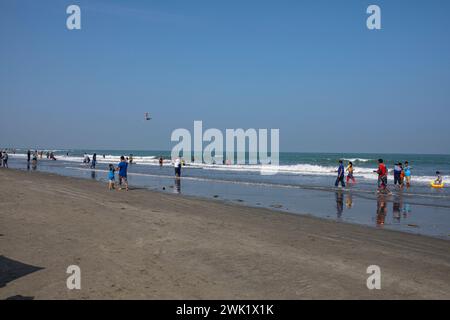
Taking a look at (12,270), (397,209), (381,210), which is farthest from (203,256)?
(397,209)

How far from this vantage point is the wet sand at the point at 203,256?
18.4ft

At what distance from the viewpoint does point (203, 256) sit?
733cm

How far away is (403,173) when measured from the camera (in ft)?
91.6

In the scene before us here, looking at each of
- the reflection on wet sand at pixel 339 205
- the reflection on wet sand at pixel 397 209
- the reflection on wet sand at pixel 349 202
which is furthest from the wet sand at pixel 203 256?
the reflection on wet sand at pixel 349 202

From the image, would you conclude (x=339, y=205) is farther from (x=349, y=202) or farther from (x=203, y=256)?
(x=203, y=256)

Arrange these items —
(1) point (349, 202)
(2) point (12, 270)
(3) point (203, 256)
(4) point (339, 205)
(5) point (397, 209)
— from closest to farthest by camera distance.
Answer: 1. (2) point (12, 270)
2. (3) point (203, 256)
3. (5) point (397, 209)
4. (4) point (339, 205)
5. (1) point (349, 202)

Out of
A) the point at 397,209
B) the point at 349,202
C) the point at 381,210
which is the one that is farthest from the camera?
the point at 349,202

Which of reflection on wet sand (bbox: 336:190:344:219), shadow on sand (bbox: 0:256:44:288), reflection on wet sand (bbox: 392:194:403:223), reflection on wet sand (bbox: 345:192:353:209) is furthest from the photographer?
reflection on wet sand (bbox: 345:192:353:209)

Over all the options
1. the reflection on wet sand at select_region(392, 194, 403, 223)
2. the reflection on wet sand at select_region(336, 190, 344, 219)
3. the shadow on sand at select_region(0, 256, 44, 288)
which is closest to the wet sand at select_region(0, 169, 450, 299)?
the shadow on sand at select_region(0, 256, 44, 288)

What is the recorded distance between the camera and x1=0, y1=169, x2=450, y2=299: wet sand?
5602 millimetres

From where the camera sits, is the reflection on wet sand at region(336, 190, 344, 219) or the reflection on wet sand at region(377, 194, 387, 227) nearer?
the reflection on wet sand at region(377, 194, 387, 227)

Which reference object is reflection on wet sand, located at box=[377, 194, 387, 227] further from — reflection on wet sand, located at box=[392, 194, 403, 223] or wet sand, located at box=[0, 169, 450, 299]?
wet sand, located at box=[0, 169, 450, 299]
